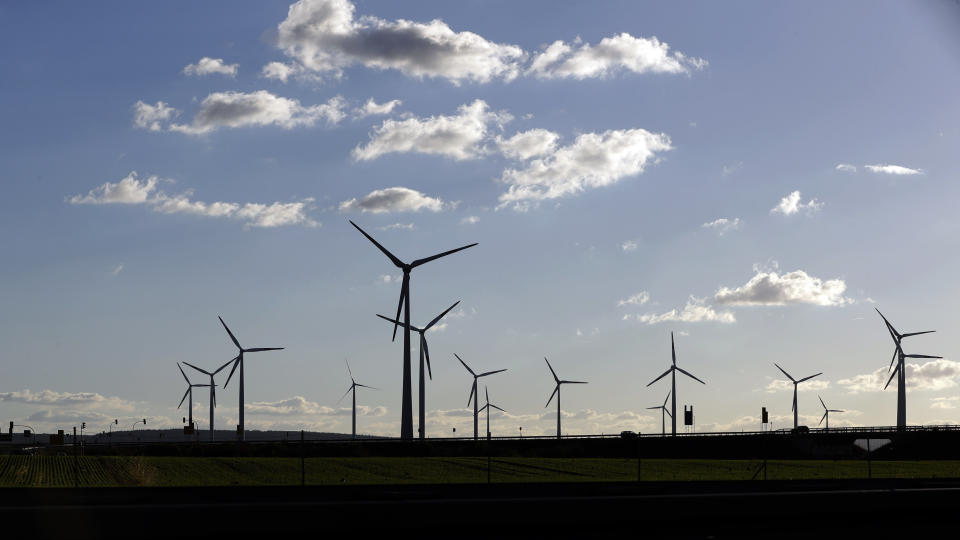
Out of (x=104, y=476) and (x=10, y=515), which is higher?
(x=10, y=515)

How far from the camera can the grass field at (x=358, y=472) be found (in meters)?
72.2

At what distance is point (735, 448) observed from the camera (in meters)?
136

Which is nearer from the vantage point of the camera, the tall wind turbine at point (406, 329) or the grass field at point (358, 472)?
the grass field at point (358, 472)

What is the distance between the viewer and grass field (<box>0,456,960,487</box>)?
7219 centimetres

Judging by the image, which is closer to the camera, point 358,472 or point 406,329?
point 358,472

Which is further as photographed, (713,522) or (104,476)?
(104,476)

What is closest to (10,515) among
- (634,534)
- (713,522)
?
(634,534)

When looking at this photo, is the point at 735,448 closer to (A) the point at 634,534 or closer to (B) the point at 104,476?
(B) the point at 104,476

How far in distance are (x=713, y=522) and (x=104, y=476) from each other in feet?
223

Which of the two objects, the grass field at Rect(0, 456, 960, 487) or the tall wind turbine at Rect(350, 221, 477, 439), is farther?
the tall wind turbine at Rect(350, 221, 477, 439)

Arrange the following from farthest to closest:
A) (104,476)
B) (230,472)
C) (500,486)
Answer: (230,472)
(104,476)
(500,486)

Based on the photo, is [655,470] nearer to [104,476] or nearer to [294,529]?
[104,476]

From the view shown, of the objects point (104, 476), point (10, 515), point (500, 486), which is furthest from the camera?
point (104, 476)

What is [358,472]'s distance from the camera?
271ft
